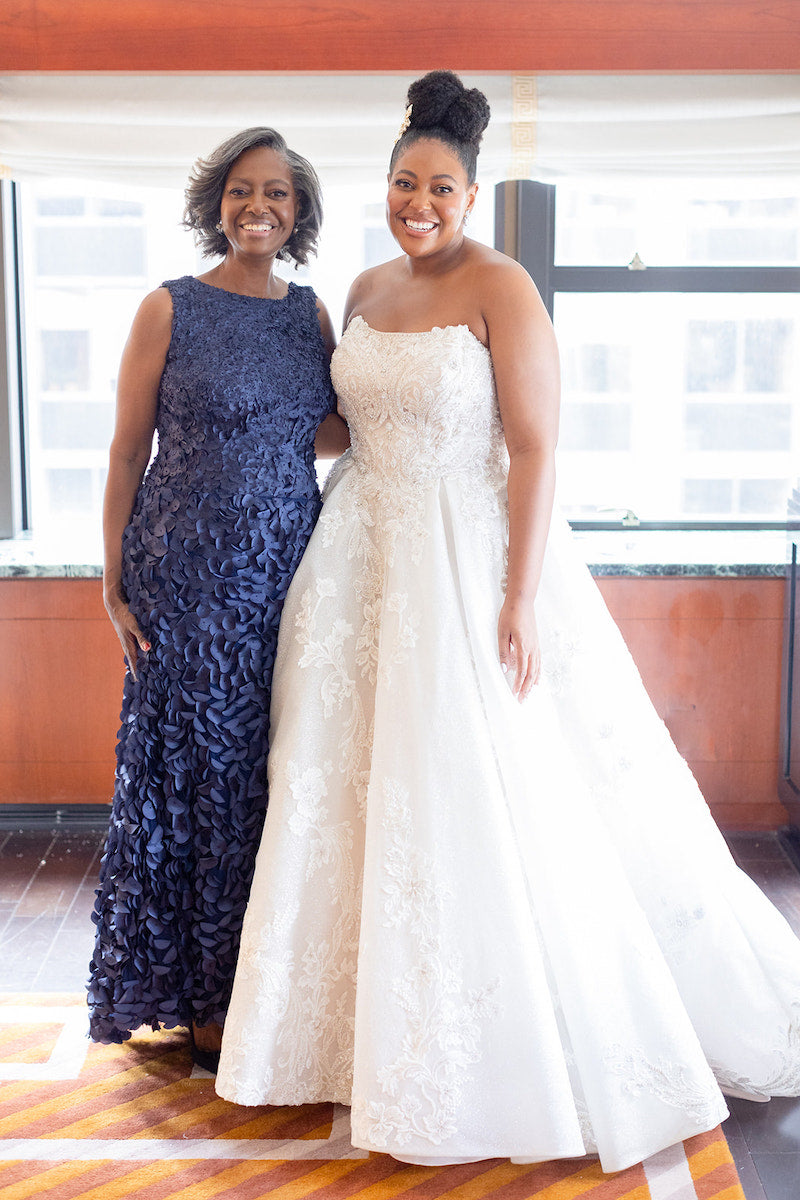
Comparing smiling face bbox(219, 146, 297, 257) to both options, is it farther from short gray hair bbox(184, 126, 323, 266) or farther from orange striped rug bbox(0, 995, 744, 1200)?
orange striped rug bbox(0, 995, 744, 1200)

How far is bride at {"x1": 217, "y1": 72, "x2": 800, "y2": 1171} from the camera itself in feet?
6.23

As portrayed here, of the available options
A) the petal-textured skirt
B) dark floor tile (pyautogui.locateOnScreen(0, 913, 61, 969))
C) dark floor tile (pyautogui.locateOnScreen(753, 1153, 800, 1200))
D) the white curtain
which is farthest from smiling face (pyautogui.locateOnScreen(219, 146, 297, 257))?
dark floor tile (pyautogui.locateOnScreen(753, 1153, 800, 1200))

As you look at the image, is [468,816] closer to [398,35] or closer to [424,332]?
[424,332]

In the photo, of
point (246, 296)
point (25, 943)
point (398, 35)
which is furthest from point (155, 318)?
point (398, 35)

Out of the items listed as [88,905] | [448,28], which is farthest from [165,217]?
[88,905]

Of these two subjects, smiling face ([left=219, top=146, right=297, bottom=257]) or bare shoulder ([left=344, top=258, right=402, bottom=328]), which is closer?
smiling face ([left=219, top=146, right=297, bottom=257])

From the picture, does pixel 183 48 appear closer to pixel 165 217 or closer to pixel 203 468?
pixel 165 217

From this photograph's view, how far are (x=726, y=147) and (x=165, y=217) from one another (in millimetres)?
1689

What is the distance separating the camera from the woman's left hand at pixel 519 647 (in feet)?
6.58

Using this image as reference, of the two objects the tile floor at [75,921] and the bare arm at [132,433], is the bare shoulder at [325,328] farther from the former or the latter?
the tile floor at [75,921]

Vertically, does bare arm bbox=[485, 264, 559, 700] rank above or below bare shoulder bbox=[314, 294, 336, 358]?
below

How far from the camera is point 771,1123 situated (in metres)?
2.10

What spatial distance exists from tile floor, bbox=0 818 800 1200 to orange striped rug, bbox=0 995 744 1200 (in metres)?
0.07

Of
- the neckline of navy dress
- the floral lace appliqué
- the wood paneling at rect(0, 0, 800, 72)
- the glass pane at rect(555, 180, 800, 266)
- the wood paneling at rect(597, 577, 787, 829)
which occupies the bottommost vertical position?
the floral lace appliqué
